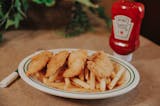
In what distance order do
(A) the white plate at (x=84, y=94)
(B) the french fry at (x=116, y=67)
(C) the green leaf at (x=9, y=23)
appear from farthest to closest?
(C) the green leaf at (x=9, y=23) < (B) the french fry at (x=116, y=67) < (A) the white plate at (x=84, y=94)

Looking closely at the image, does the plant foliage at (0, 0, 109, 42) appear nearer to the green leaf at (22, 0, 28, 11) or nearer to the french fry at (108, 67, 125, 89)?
the green leaf at (22, 0, 28, 11)

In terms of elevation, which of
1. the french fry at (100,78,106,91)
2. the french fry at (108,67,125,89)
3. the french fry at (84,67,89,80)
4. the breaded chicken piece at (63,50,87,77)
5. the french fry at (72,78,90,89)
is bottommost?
the french fry at (108,67,125,89)

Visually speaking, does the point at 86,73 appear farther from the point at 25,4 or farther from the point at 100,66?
the point at 25,4

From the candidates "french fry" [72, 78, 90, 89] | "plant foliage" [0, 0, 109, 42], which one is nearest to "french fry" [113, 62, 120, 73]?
"french fry" [72, 78, 90, 89]

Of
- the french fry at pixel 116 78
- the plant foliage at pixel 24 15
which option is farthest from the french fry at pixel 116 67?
the plant foliage at pixel 24 15

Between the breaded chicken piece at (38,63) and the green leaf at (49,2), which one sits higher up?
the breaded chicken piece at (38,63)

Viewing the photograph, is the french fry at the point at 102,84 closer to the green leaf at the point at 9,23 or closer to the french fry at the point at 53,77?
the french fry at the point at 53,77
